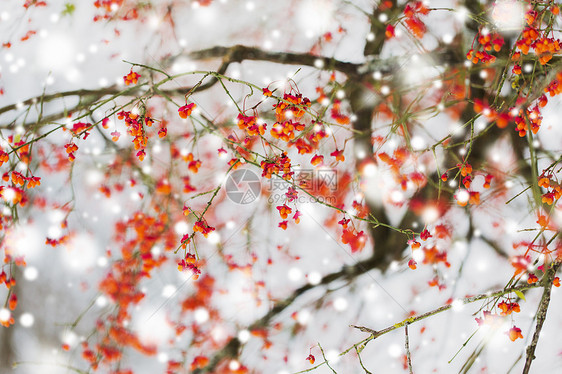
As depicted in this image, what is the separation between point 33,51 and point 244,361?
4.63 ft

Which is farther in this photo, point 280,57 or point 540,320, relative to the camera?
point 280,57

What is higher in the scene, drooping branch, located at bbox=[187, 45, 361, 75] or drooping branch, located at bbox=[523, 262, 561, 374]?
drooping branch, located at bbox=[187, 45, 361, 75]

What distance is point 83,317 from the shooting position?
1.45m

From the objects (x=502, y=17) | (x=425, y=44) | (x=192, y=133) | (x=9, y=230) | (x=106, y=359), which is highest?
(x=425, y=44)

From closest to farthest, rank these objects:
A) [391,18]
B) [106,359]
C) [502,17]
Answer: [502,17], [391,18], [106,359]

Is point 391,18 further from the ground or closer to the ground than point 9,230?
further from the ground

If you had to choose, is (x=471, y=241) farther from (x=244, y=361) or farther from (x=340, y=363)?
(x=244, y=361)

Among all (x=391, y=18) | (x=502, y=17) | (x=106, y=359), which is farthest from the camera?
(x=106, y=359)

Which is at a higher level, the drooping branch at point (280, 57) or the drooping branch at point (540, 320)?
the drooping branch at point (280, 57)

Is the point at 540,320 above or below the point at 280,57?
below

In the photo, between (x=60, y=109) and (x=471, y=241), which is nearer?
(x=471, y=241)

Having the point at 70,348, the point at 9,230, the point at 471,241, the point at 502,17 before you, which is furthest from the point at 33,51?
the point at 471,241

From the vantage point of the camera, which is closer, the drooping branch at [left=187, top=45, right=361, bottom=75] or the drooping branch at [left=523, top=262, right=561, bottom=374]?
the drooping branch at [left=523, top=262, right=561, bottom=374]

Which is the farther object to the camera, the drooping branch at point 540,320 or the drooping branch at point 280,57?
the drooping branch at point 280,57
